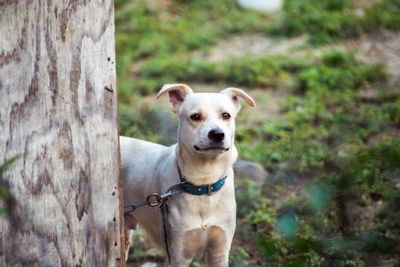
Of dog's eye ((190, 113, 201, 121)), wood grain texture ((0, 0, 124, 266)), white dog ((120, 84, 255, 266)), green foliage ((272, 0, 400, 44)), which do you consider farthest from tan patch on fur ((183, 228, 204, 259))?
green foliage ((272, 0, 400, 44))

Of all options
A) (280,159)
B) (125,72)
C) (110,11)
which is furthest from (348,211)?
(125,72)

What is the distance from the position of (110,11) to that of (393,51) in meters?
6.64

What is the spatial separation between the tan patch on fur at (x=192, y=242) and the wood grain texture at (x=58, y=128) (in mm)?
808

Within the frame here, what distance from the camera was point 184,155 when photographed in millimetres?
2953

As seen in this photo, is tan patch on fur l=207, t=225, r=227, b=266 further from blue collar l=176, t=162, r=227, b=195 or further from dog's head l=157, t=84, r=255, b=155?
dog's head l=157, t=84, r=255, b=155

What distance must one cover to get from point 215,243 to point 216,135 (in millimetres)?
733

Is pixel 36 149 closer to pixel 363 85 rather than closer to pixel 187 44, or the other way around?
pixel 363 85

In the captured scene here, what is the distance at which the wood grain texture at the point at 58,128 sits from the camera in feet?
6.35

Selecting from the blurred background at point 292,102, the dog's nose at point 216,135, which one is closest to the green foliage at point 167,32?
the blurred background at point 292,102

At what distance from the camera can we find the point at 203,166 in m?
2.91

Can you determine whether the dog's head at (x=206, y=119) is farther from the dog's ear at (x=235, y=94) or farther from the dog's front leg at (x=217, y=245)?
the dog's front leg at (x=217, y=245)

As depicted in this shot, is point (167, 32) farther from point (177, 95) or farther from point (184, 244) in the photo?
point (184, 244)

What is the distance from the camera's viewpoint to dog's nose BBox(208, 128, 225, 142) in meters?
2.74

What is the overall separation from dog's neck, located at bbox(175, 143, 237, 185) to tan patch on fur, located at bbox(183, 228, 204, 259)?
11.9 inches
